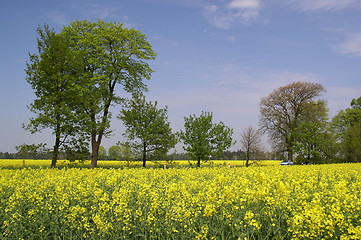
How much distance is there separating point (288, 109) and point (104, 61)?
2870 cm

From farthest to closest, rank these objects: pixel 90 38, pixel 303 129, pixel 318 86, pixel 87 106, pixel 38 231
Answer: pixel 318 86
pixel 303 129
pixel 90 38
pixel 87 106
pixel 38 231

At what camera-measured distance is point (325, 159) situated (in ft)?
119

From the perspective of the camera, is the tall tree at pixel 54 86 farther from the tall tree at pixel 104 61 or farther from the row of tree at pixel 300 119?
the row of tree at pixel 300 119

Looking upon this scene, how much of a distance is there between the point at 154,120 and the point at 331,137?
26.2 m

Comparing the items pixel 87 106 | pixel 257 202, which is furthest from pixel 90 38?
pixel 257 202

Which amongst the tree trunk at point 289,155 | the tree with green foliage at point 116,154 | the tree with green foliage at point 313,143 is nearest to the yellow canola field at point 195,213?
the tree with green foliage at point 313,143

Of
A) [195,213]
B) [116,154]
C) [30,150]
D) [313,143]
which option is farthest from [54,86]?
[116,154]

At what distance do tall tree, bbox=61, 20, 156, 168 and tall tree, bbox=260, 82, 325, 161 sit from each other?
21.1m

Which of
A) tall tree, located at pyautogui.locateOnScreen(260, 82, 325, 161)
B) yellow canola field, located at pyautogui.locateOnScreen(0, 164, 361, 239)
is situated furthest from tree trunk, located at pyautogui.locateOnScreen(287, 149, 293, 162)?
yellow canola field, located at pyautogui.locateOnScreen(0, 164, 361, 239)

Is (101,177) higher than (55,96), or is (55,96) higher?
(55,96)

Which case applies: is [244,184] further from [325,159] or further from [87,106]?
[325,159]

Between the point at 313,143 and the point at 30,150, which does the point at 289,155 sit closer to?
the point at 313,143

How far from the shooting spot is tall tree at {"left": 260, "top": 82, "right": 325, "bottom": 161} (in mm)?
39812

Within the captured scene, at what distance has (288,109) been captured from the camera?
40.4m
